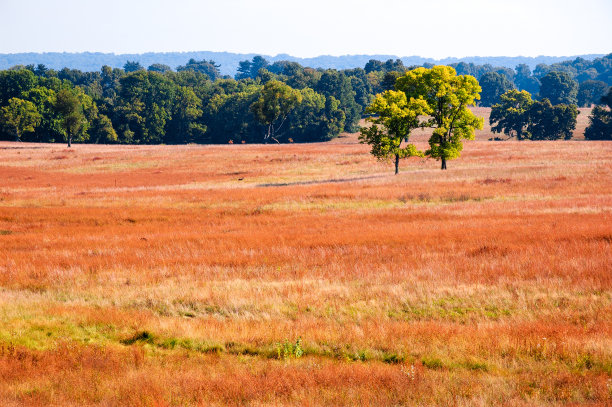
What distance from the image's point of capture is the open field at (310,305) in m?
7.68

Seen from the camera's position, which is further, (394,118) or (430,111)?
(394,118)

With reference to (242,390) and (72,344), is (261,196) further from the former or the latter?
(242,390)

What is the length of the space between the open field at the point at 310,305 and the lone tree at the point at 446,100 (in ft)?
70.0

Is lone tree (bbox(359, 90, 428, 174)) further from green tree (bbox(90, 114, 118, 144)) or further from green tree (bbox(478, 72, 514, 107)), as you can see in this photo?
green tree (bbox(478, 72, 514, 107))

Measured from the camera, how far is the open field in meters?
7.68

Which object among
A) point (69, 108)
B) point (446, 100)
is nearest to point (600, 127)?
point (446, 100)

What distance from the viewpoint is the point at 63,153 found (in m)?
87.4

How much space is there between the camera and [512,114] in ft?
381

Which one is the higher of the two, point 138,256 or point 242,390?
point 242,390

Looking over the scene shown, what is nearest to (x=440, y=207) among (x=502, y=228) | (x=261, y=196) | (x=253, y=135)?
(x=502, y=228)

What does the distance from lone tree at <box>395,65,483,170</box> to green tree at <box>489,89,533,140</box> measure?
66.9 meters

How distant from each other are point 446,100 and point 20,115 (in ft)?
308

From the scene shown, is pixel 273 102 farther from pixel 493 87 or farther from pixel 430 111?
pixel 493 87

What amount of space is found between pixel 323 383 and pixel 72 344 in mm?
5035
